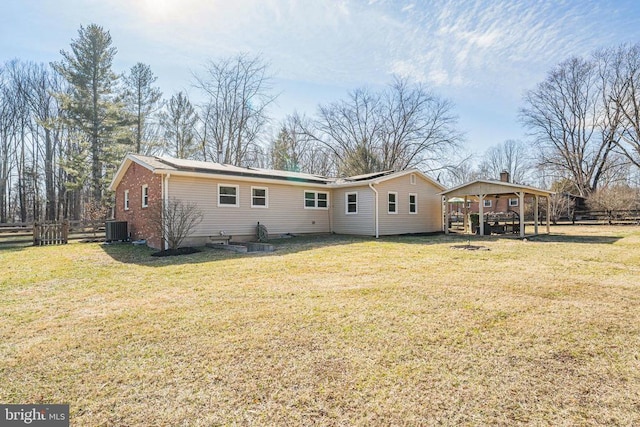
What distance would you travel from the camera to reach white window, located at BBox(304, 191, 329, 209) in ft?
50.3

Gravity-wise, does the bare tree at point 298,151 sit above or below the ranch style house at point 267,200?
above

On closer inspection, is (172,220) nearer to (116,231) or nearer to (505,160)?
(116,231)

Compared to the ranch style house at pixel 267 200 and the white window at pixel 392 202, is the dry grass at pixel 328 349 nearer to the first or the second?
the ranch style house at pixel 267 200

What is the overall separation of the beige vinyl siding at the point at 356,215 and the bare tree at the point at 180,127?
1487 centimetres

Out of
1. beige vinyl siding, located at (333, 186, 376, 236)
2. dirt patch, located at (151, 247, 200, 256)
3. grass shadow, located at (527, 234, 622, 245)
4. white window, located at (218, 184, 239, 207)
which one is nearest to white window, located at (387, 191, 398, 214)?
beige vinyl siding, located at (333, 186, 376, 236)

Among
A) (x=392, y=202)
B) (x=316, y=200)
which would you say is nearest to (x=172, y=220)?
(x=316, y=200)

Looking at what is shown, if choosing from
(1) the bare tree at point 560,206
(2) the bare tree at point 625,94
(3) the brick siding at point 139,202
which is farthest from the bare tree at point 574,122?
(3) the brick siding at point 139,202

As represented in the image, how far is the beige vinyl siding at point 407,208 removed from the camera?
50.4ft

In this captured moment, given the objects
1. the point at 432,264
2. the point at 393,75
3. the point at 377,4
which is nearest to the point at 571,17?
the point at 377,4

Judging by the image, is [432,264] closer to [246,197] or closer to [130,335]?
[130,335]

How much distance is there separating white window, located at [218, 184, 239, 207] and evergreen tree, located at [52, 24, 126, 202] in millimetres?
12544

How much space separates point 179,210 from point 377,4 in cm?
905

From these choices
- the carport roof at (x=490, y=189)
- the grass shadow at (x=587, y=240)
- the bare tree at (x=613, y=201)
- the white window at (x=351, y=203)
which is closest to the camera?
the grass shadow at (x=587, y=240)

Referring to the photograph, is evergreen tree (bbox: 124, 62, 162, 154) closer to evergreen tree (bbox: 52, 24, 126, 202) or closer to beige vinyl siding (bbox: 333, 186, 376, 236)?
evergreen tree (bbox: 52, 24, 126, 202)
